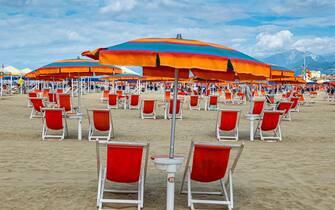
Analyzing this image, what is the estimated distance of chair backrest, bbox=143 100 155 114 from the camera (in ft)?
48.0

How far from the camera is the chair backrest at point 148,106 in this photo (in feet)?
48.0

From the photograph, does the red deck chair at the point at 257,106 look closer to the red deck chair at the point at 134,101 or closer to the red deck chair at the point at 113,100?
the red deck chair at the point at 134,101

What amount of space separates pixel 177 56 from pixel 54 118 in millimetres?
6222

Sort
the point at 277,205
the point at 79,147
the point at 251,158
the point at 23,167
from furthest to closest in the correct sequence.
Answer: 1. the point at 79,147
2. the point at 251,158
3. the point at 23,167
4. the point at 277,205

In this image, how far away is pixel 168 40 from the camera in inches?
162

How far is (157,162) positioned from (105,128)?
18.7 feet

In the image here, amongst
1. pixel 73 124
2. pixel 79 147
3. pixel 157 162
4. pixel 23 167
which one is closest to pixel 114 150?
pixel 157 162

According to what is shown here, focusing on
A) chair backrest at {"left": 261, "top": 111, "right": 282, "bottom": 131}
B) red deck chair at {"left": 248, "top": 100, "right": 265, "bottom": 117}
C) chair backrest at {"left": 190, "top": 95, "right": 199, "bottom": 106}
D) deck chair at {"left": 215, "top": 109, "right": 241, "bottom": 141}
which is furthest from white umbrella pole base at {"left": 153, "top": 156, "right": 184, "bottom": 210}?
chair backrest at {"left": 190, "top": 95, "right": 199, "bottom": 106}

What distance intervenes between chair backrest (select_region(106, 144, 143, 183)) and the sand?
0.34 meters

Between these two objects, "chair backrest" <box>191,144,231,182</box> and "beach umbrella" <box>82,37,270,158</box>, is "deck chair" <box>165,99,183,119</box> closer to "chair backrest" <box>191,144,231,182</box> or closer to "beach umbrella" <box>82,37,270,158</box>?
"chair backrest" <box>191,144,231,182</box>

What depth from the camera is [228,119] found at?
9984 mm

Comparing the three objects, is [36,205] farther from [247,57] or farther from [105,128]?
[105,128]

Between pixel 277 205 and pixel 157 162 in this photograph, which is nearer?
pixel 157 162

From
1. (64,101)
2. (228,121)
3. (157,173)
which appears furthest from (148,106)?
(157,173)
